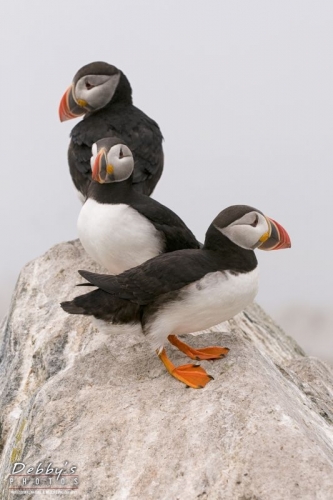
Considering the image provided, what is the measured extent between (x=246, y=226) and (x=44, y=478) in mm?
1948

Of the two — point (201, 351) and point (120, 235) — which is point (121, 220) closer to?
point (120, 235)

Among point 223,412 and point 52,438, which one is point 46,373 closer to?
point 52,438

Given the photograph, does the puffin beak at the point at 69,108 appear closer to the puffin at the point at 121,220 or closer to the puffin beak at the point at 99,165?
the puffin at the point at 121,220

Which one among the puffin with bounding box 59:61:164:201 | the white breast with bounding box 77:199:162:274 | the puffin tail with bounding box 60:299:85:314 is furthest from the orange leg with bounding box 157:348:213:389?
the puffin with bounding box 59:61:164:201

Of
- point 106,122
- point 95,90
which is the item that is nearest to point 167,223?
point 106,122

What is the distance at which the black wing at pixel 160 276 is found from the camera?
524 cm

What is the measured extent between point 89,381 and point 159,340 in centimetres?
59

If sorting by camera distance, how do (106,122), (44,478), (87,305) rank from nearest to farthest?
(44,478), (87,305), (106,122)

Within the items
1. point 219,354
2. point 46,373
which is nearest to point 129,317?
point 219,354

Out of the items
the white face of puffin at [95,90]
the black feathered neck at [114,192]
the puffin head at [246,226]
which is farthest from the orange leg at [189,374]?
the white face of puffin at [95,90]

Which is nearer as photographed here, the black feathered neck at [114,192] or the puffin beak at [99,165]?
the puffin beak at [99,165]

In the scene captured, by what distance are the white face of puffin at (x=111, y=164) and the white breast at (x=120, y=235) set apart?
23 centimetres

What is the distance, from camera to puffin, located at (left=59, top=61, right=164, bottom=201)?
7383 millimetres

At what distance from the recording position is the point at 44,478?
16.4ft
